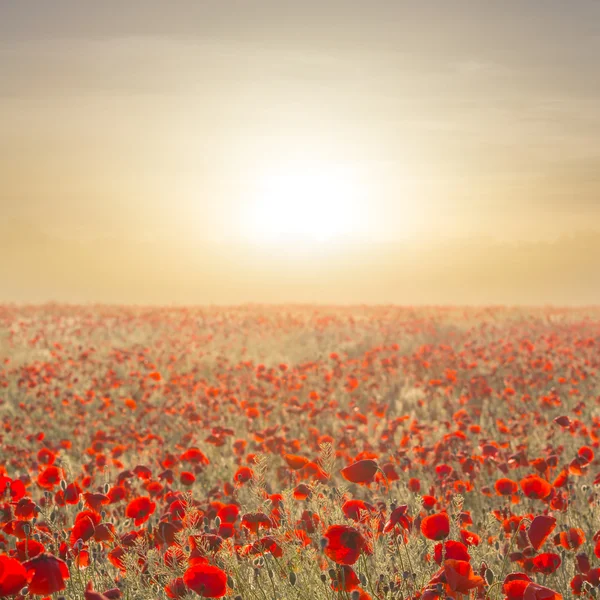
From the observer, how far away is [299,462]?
10.3 feet

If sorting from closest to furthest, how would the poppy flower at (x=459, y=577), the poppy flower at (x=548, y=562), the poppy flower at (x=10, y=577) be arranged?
the poppy flower at (x=10, y=577) < the poppy flower at (x=459, y=577) < the poppy flower at (x=548, y=562)

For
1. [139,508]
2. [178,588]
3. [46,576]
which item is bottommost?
[178,588]

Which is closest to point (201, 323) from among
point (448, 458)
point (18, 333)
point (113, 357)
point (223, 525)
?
point (18, 333)

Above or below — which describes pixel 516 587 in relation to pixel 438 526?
below

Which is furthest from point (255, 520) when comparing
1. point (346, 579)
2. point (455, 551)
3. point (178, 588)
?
point (455, 551)

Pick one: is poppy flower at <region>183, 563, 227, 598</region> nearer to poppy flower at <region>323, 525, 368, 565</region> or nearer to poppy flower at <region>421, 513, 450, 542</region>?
poppy flower at <region>323, 525, 368, 565</region>

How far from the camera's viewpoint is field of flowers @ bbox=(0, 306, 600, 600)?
2.43 m

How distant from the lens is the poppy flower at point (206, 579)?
1.90 metres

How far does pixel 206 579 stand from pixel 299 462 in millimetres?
1247

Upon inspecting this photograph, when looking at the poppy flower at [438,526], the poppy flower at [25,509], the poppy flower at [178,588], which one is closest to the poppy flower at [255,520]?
the poppy flower at [178,588]

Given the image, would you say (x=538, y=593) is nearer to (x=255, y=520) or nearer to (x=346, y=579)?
(x=346, y=579)

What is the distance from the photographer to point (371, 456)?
3.94 metres

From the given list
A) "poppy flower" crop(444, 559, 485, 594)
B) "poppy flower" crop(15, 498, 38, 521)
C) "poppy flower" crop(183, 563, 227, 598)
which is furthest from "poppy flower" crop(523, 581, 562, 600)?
"poppy flower" crop(15, 498, 38, 521)

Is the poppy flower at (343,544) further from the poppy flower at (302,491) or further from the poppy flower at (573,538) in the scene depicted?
the poppy flower at (573,538)
